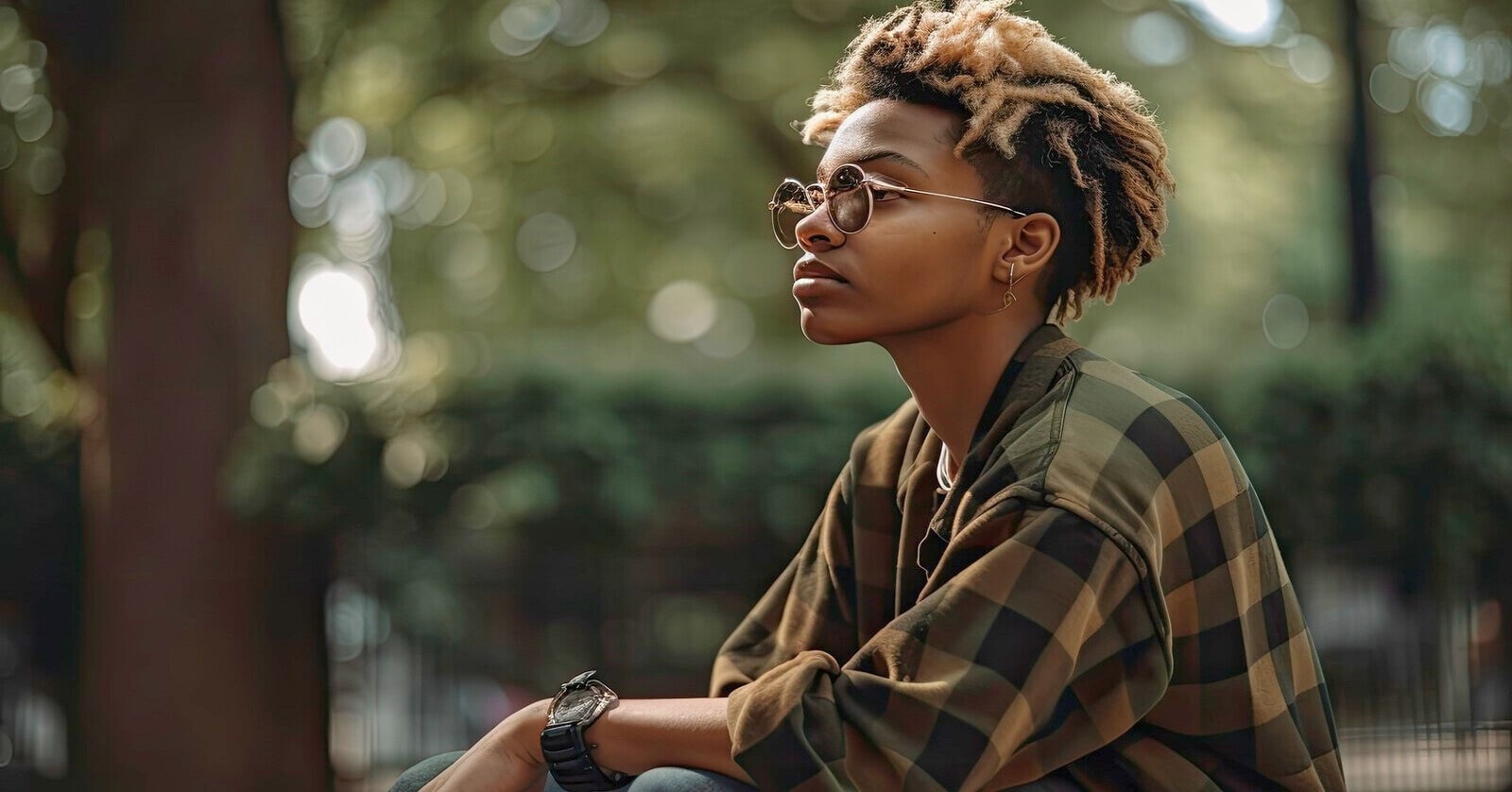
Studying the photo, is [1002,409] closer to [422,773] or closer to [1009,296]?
[1009,296]

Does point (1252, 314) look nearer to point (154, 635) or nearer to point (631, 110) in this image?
point (631, 110)

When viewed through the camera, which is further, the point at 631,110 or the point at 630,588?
the point at 631,110

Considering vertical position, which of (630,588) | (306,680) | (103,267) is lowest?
(306,680)

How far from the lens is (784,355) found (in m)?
7.01

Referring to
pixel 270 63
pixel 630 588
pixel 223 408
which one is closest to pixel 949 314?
pixel 630 588

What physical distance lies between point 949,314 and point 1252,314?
689cm

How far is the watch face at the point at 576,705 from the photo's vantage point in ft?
6.86

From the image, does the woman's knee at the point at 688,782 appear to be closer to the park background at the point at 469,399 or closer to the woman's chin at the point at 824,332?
the woman's chin at the point at 824,332

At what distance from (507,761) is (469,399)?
174 inches

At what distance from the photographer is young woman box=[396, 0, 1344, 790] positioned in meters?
1.80

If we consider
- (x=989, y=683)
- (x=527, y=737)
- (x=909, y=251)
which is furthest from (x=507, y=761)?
(x=909, y=251)

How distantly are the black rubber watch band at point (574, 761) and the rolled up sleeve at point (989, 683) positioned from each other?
0.29m

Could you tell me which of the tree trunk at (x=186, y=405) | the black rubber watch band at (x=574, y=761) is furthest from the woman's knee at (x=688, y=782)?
the tree trunk at (x=186, y=405)

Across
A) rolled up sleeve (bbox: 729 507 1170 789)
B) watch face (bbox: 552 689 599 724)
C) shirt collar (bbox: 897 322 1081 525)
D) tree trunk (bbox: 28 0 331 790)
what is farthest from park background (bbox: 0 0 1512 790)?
rolled up sleeve (bbox: 729 507 1170 789)
